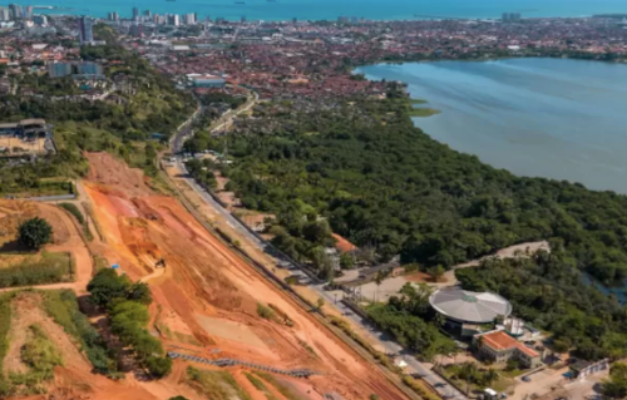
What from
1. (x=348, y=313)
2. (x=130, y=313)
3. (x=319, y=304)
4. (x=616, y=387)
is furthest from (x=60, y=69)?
(x=616, y=387)

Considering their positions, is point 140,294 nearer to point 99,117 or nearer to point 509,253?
point 509,253

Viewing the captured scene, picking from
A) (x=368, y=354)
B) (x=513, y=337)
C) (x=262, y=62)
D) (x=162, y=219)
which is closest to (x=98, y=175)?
(x=162, y=219)

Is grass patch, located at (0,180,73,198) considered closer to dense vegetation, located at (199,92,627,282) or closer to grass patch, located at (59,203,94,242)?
grass patch, located at (59,203,94,242)

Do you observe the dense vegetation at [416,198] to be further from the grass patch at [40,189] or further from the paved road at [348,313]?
the grass patch at [40,189]

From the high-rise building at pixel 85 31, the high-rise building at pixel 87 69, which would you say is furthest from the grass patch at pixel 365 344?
the high-rise building at pixel 85 31

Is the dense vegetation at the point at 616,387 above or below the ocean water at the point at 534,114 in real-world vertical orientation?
below

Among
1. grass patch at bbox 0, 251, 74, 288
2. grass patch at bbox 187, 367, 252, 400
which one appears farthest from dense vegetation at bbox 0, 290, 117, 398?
grass patch at bbox 187, 367, 252, 400
